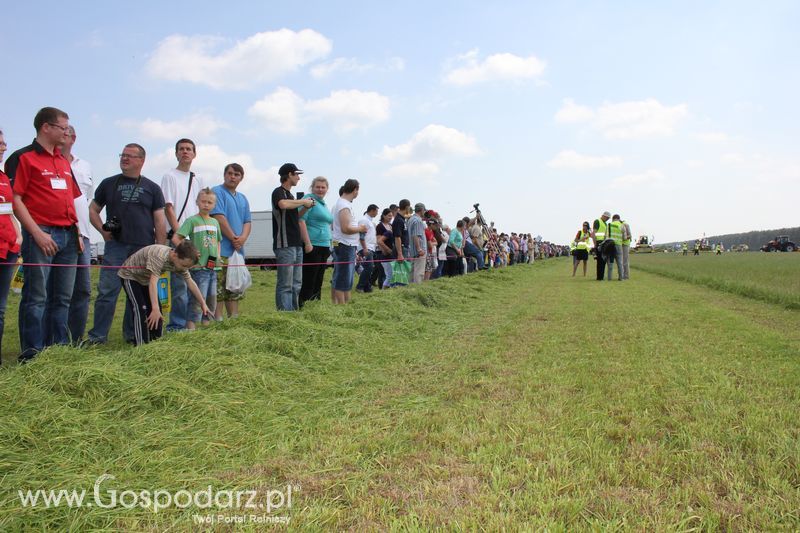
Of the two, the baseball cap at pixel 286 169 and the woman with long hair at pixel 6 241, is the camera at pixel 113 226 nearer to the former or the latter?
the woman with long hair at pixel 6 241

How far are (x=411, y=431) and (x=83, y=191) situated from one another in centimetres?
463

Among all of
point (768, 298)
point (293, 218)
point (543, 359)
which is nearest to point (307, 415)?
point (543, 359)

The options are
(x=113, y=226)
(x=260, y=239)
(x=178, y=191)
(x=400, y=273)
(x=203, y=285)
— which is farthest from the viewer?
(x=260, y=239)

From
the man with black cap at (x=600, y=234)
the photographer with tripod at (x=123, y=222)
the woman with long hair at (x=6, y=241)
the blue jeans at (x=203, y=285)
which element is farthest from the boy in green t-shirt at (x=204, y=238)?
the man with black cap at (x=600, y=234)

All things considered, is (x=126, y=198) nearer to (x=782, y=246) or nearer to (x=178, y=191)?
(x=178, y=191)

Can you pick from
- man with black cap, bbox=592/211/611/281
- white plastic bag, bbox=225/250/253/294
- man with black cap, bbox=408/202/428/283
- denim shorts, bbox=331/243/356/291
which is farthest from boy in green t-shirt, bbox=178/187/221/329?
man with black cap, bbox=592/211/611/281

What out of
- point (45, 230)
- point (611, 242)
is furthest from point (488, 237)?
point (45, 230)

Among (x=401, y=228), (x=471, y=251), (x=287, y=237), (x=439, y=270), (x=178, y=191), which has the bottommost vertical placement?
(x=439, y=270)

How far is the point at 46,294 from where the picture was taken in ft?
14.3

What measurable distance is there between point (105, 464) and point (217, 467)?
48 centimetres

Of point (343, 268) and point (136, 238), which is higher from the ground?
point (136, 238)

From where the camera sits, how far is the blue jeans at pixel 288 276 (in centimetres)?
624

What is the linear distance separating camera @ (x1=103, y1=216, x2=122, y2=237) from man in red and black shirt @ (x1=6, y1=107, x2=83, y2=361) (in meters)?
0.29

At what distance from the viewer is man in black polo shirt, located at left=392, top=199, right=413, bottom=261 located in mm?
9555
